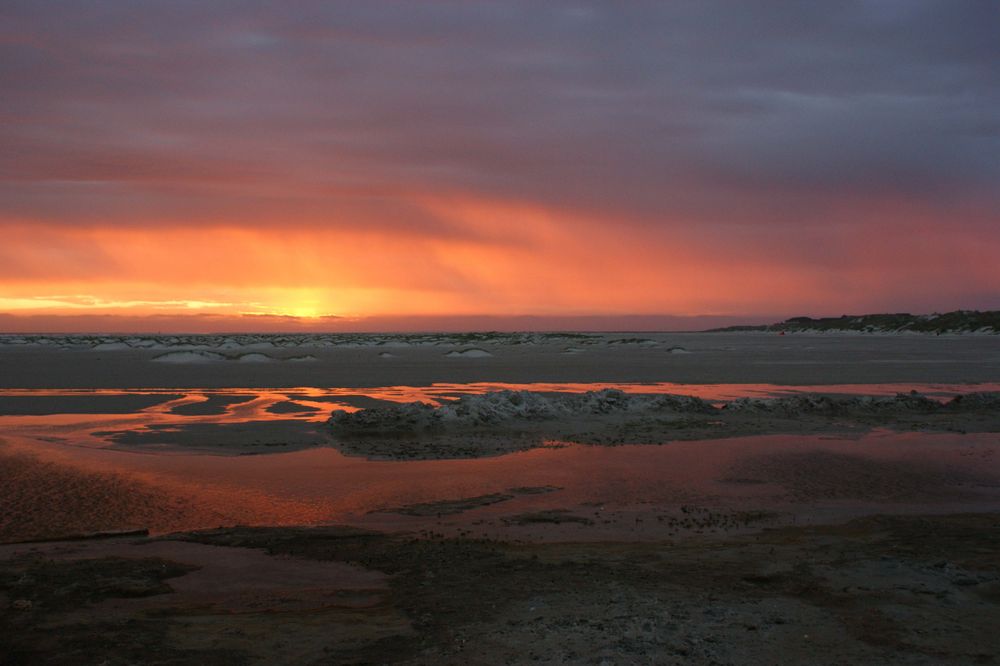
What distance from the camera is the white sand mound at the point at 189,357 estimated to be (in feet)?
199

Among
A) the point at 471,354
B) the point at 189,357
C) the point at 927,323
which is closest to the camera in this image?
the point at 189,357

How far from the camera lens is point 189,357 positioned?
61.8m

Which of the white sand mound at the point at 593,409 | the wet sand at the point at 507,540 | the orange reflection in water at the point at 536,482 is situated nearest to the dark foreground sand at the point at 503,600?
the wet sand at the point at 507,540

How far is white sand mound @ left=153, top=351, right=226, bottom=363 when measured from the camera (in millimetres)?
60581

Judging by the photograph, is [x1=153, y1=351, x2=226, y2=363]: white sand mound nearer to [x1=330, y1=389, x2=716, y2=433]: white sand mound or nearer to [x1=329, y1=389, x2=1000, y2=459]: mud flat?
[x1=330, y1=389, x2=716, y2=433]: white sand mound

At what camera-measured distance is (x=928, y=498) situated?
13320mm

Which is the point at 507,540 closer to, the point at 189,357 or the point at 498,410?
the point at 498,410

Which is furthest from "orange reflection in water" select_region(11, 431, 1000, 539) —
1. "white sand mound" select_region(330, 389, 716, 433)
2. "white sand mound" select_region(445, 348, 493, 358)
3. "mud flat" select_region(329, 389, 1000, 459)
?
"white sand mound" select_region(445, 348, 493, 358)

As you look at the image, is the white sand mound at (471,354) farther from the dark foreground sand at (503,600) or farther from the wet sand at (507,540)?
the dark foreground sand at (503,600)

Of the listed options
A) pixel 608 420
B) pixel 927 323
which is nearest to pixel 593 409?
pixel 608 420

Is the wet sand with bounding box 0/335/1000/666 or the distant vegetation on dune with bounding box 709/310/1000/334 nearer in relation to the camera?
the wet sand with bounding box 0/335/1000/666

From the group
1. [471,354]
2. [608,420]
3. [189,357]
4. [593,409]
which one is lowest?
[608,420]

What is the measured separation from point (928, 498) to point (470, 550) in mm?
9043

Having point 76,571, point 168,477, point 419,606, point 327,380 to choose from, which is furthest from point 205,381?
point 419,606
